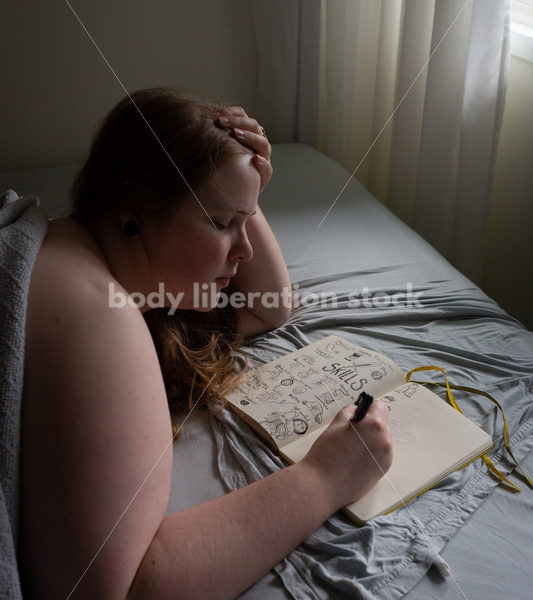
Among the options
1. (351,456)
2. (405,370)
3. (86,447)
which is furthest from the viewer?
(405,370)

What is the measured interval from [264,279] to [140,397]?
0.55 m

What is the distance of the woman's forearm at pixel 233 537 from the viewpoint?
0.55m

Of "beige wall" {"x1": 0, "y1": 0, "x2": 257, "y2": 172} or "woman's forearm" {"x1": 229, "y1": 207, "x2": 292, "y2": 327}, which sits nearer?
"woman's forearm" {"x1": 229, "y1": 207, "x2": 292, "y2": 327}

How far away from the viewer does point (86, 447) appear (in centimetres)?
50

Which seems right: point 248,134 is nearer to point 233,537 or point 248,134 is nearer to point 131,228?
point 131,228

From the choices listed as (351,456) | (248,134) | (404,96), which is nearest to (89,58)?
(404,96)

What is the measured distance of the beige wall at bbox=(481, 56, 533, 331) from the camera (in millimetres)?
1433

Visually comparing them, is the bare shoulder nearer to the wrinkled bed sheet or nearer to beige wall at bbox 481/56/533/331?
the wrinkled bed sheet

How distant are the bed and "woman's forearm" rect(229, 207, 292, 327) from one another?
35 millimetres

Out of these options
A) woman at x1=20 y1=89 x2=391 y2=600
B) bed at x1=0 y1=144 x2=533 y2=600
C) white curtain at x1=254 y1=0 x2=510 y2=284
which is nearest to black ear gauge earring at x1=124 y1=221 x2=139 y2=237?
woman at x1=20 y1=89 x2=391 y2=600

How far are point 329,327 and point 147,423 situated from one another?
1.79ft

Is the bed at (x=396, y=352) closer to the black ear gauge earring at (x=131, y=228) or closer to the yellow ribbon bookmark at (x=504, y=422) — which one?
the yellow ribbon bookmark at (x=504, y=422)

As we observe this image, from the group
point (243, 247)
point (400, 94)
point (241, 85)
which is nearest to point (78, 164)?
point (241, 85)

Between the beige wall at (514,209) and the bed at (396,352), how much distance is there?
359 mm
